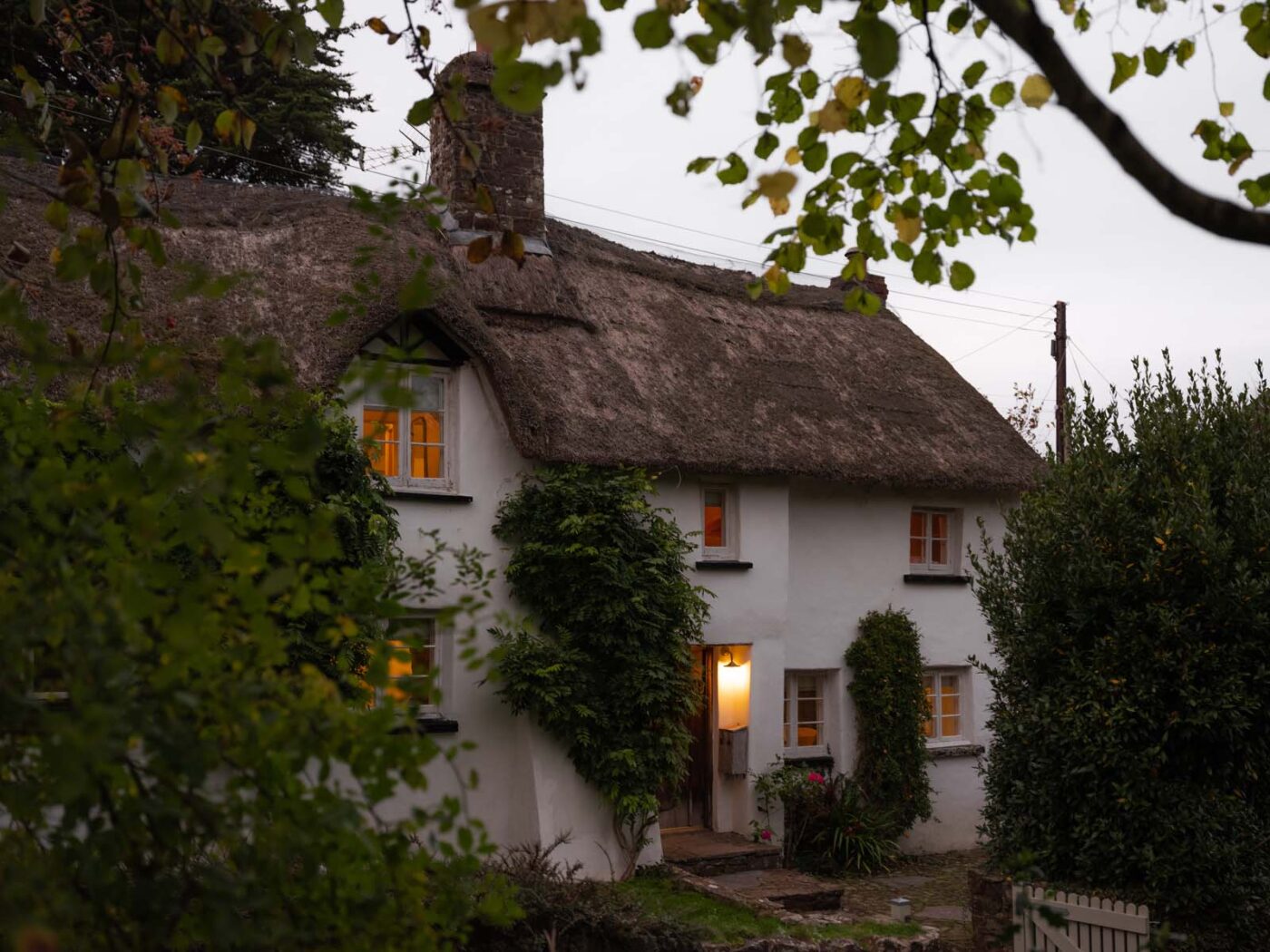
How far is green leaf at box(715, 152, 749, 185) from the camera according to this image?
4.78 meters

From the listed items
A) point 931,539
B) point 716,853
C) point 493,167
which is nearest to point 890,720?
point 931,539

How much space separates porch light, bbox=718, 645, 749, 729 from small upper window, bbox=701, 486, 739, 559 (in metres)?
1.15

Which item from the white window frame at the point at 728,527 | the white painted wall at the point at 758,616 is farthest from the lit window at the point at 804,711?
the white window frame at the point at 728,527

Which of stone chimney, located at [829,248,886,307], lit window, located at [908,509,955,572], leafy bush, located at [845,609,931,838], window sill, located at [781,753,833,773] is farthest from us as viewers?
stone chimney, located at [829,248,886,307]

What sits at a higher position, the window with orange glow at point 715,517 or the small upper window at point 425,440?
the small upper window at point 425,440

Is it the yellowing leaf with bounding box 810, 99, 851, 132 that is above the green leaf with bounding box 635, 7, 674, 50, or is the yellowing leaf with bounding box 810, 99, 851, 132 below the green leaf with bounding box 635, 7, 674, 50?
above

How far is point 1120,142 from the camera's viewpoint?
3.48 metres

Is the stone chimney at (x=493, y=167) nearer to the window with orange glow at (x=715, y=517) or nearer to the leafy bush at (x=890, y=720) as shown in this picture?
the window with orange glow at (x=715, y=517)

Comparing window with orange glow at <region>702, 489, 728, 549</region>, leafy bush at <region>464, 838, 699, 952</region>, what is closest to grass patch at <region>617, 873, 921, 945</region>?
leafy bush at <region>464, 838, 699, 952</region>

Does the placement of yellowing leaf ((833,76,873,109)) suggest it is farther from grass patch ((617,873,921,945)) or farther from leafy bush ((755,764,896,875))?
leafy bush ((755,764,896,875))

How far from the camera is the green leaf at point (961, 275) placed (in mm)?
4773

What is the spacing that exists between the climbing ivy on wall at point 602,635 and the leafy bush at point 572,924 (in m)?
2.89

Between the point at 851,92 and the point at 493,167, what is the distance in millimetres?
9680

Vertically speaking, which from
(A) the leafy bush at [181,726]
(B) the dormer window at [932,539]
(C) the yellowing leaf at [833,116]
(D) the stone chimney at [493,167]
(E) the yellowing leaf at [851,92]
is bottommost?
(A) the leafy bush at [181,726]
